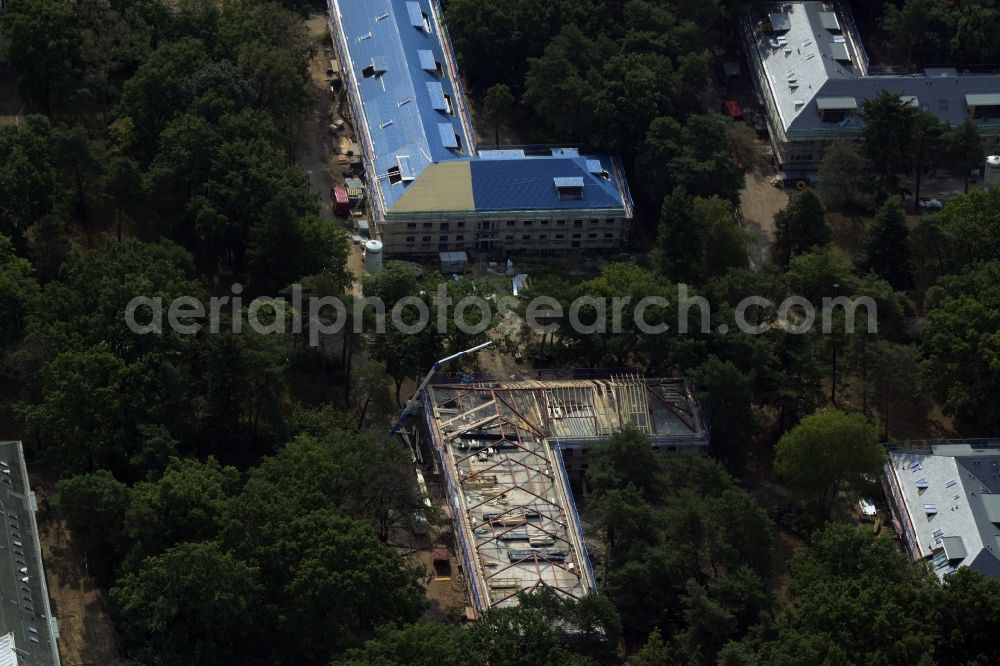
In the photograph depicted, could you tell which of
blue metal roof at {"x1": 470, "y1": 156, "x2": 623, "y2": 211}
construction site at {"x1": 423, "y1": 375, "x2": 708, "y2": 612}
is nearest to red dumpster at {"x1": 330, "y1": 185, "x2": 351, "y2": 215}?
blue metal roof at {"x1": 470, "y1": 156, "x2": 623, "y2": 211}

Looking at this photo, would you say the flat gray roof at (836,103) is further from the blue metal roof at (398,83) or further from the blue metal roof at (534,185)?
the blue metal roof at (398,83)

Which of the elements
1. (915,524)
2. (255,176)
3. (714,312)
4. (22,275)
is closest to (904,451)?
(915,524)

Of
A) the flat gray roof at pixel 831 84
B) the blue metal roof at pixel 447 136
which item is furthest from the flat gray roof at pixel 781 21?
the blue metal roof at pixel 447 136

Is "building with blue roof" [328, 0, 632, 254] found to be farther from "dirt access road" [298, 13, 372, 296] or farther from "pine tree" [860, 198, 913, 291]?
"pine tree" [860, 198, 913, 291]

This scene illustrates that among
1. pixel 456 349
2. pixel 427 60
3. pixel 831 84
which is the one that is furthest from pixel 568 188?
pixel 831 84

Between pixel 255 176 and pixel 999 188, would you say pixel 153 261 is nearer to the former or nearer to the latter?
pixel 255 176

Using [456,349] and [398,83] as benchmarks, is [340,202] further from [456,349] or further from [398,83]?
[456,349]

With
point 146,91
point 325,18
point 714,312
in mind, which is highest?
point 325,18
